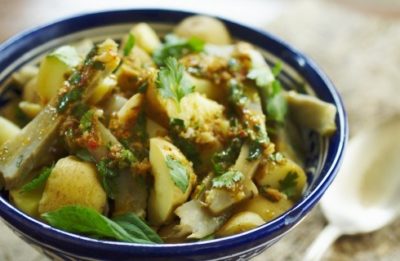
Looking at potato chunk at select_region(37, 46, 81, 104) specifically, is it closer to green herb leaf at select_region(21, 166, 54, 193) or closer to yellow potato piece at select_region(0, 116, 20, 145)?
yellow potato piece at select_region(0, 116, 20, 145)

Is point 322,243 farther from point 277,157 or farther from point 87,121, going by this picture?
point 87,121

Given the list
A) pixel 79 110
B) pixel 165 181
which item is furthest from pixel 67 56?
pixel 165 181

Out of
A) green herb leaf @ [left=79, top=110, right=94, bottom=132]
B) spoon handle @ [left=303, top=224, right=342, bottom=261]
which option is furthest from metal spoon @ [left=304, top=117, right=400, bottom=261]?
green herb leaf @ [left=79, top=110, right=94, bottom=132]

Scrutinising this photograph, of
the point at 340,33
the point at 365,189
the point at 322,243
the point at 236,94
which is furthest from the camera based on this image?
the point at 340,33

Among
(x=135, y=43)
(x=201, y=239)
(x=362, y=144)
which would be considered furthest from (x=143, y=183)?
(x=362, y=144)

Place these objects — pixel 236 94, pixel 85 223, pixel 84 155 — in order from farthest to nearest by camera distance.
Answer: pixel 236 94, pixel 84 155, pixel 85 223
